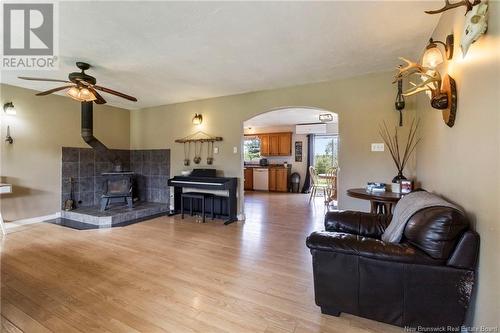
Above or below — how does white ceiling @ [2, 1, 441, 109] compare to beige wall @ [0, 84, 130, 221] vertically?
above

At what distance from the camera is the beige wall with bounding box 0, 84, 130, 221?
385 cm

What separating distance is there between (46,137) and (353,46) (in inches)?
208

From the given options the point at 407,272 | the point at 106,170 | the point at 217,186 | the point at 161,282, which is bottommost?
the point at 161,282

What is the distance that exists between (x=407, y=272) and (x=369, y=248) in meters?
0.24

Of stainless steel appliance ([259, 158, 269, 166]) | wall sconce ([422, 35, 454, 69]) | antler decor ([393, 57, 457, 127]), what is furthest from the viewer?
stainless steel appliance ([259, 158, 269, 166])

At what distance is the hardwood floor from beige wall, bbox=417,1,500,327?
0.73 metres

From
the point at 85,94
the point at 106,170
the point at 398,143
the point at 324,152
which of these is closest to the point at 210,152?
the point at 85,94

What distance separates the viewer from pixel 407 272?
140 cm

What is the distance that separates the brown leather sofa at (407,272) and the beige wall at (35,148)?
4975 millimetres

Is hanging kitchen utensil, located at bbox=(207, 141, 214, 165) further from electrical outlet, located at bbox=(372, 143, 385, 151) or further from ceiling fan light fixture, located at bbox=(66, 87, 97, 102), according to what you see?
electrical outlet, located at bbox=(372, 143, 385, 151)

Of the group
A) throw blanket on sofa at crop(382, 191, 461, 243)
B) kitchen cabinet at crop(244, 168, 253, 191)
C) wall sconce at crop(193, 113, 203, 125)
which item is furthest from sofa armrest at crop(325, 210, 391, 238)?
kitchen cabinet at crop(244, 168, 253, 191)

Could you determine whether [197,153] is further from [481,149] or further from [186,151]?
[481,149]

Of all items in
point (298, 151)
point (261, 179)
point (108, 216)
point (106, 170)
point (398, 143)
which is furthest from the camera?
point (261, 179)

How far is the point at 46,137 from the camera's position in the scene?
14.1 feet
